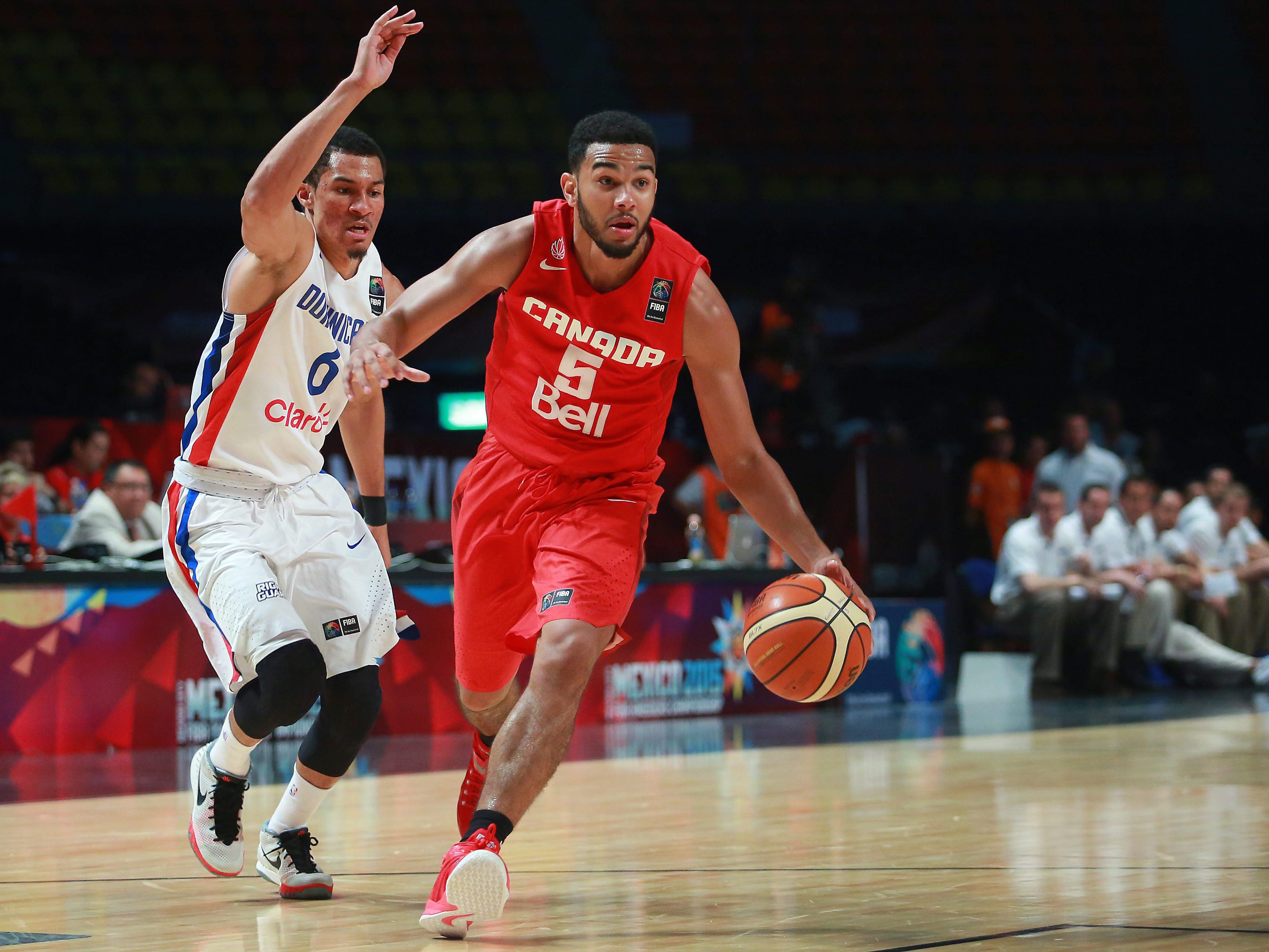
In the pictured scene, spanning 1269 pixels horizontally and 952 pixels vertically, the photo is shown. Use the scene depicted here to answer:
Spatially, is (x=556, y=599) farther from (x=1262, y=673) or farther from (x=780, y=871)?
(x=1262, y=673)

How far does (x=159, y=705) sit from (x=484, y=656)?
167 inches

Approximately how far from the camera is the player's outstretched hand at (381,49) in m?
3.74

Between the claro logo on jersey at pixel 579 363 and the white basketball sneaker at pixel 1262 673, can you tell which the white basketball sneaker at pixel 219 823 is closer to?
the claro logo on jersey at pixel 579 363

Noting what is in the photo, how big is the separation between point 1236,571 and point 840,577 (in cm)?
894

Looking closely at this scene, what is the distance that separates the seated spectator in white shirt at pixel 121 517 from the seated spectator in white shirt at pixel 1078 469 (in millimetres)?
6846

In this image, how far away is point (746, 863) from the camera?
14.7 ft

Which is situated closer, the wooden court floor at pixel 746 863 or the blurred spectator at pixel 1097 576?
the wooden court floor at pixel 746 863

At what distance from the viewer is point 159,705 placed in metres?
7.86

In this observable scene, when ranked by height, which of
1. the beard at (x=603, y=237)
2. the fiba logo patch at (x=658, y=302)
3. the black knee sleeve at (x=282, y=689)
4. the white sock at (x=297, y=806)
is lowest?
the white sock at (x=297, y=806)

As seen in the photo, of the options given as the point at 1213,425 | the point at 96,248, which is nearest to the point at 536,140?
the point at 96,248

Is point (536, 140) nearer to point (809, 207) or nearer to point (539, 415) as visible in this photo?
point (809, 207)

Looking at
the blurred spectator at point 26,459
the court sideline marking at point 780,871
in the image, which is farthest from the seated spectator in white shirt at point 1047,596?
the court sideline marking at point 780,871

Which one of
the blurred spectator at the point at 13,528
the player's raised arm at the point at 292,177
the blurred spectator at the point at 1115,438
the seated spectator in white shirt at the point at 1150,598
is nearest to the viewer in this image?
the player's raised arm at the point at 292,177

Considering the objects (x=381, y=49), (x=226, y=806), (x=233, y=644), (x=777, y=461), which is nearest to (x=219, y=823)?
(x=226, y=806)
